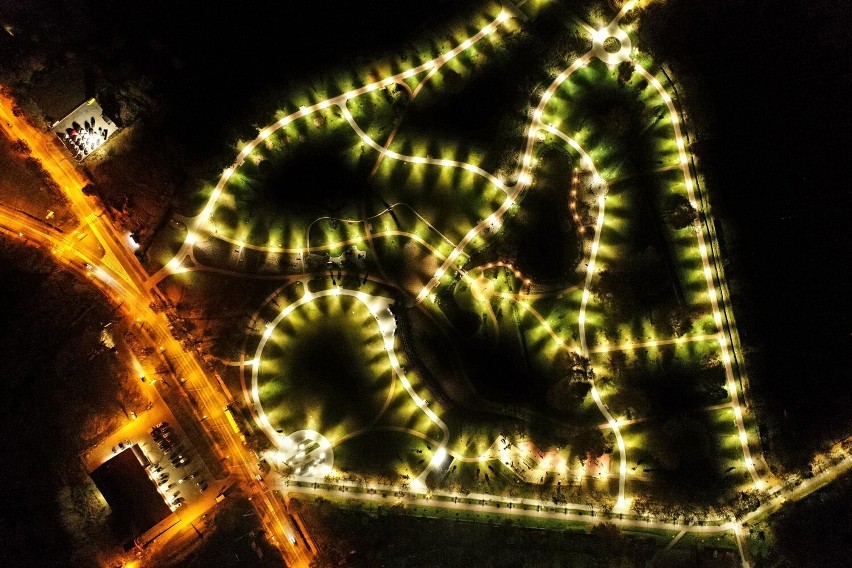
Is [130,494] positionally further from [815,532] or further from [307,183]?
[815,532]

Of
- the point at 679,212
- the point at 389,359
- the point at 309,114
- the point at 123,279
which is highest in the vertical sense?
the point at 309,114

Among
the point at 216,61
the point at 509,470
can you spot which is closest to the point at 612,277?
the point at 509,470

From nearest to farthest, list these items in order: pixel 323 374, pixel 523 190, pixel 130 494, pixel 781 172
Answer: pixel 130 494 < pixel 323 374 < pixel 523 190 < pixel 781 172

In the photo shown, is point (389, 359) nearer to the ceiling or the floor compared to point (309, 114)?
nearer to the floor

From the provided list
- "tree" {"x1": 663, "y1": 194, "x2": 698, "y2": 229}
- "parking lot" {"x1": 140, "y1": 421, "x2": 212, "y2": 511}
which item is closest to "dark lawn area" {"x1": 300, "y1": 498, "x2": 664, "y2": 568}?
"parking lot" {"x1": 140, "y1": 421, "x2": 212, "y2": 511}

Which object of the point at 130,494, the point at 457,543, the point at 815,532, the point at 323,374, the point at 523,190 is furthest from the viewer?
the point at 523,190

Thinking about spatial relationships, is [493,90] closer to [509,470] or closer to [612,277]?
[612,277]

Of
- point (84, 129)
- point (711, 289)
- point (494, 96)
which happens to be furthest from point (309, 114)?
point (711, 289)

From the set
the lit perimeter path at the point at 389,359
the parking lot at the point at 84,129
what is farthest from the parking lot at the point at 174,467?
the parking lot at the point at 84,129
